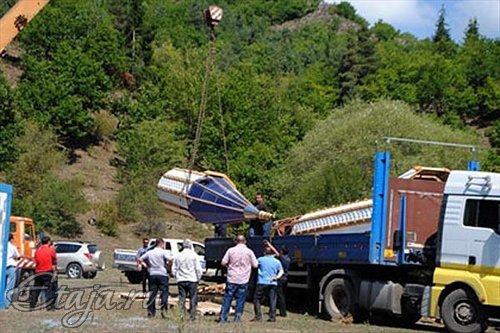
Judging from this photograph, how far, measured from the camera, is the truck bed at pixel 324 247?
19.1 meters

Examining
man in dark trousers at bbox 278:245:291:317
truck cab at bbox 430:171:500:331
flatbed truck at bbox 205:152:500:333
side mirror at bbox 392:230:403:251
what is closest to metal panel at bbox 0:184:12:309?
man in dark trousers at bbox 278:245:291:317

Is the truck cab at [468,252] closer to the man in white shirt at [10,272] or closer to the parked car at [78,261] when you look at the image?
the man in white shirt at [10,272]

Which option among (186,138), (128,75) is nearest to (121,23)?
(128,75)

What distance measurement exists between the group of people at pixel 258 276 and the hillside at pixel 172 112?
2659cm

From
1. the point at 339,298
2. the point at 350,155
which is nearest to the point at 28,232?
the point at 339,298

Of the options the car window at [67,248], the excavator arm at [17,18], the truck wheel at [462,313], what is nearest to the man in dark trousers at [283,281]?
the truck wheel at [462,313]

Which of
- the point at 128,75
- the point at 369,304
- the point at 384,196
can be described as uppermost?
the point at 128,75

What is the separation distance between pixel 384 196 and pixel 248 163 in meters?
51.1

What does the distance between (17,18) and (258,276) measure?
7.98 metres

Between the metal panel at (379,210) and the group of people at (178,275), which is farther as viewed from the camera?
the metal panel at (379,210)

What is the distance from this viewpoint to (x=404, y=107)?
59.5 metres

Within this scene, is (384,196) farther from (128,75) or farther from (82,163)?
(128,75)

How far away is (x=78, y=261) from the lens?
36.7 m
